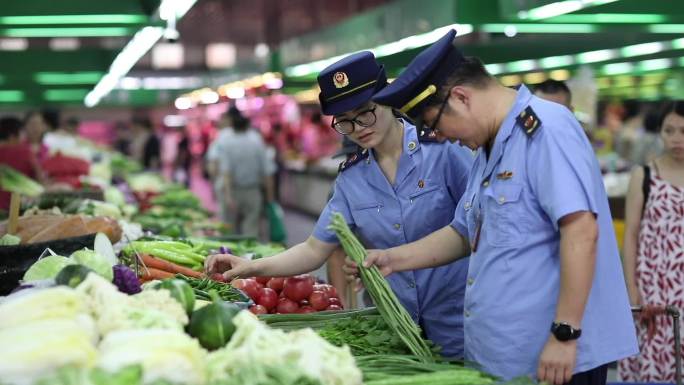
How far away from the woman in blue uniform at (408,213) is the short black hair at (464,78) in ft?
2.86

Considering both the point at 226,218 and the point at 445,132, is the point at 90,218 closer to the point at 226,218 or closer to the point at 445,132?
the point at 445,132

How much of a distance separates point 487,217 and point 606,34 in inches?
508

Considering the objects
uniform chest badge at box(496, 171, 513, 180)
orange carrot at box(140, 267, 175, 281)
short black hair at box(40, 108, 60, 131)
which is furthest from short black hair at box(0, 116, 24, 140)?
uniform chest badge at box(496, 171, 513, 180)

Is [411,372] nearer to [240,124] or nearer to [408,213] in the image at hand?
[408,213]

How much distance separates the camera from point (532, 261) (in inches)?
123

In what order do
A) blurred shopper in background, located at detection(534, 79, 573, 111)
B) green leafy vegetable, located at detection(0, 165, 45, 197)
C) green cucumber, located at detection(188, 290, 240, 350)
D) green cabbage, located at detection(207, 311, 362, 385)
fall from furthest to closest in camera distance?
green leafy vegetable, located at detection(0, 165, 45, 197) → blurred shopper in background, located at detection(534, 79, 573, 111) → green cucumber, located at detection(188, 290, 240, 350) → green cabbage, located at detection(207, 311, 362, 385)

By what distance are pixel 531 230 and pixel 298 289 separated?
1932 mm

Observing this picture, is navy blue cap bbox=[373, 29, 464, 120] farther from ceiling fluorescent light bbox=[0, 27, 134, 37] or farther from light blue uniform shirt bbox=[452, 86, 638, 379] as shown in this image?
ceiling fluorescent light bbox=[0, 27, 134, 37]

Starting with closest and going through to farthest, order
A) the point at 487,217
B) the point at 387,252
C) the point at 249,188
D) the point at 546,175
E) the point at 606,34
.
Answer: the point at 546,175 → the point at 487,217 → the point at 387,252 → the point at 249,188 → the point at 606,34

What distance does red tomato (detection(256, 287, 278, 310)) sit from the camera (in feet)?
15.5

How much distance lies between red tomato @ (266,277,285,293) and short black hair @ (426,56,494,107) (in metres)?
2.12

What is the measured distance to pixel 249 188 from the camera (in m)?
12.9

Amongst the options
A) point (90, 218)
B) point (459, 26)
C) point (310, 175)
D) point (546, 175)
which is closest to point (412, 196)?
point (546, 175)

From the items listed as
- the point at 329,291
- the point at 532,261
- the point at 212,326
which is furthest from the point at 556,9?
the point at 212,326
